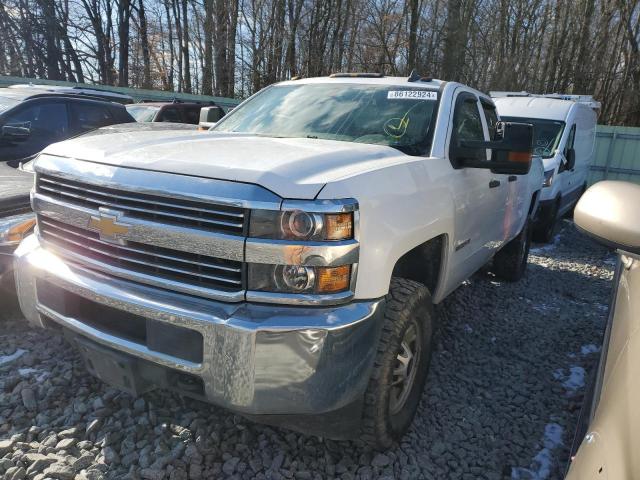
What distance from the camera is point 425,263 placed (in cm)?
313

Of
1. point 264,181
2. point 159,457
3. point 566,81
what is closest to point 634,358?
point 264,181

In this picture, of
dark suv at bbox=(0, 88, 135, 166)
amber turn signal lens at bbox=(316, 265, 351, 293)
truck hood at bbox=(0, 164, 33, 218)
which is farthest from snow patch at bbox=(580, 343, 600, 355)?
dark suv at bbox=(0, 88, 135, 166)

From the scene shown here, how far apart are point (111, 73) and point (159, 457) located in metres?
30.0

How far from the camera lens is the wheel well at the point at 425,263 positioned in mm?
3002

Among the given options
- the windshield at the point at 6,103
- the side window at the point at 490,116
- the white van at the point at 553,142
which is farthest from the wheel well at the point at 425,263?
the windshield at the point at 6,103

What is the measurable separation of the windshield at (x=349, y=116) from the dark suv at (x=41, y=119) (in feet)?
11.3

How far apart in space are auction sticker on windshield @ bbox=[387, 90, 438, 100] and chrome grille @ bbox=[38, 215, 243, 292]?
199cm

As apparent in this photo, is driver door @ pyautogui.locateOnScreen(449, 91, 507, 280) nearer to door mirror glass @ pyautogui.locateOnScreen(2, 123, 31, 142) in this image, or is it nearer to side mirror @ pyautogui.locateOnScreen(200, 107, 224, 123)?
side mirror @ pyautogui.locateOnScreen(200, 107, 224, 123)

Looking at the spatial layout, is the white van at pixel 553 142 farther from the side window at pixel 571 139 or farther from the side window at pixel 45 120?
the side window at pixel 45 120

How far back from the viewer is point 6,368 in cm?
317

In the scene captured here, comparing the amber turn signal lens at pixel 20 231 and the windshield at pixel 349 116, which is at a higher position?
the windshield at pixel 349 116

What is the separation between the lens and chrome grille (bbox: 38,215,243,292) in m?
2.07

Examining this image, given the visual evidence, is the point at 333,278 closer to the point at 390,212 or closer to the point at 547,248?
the point at 390,212

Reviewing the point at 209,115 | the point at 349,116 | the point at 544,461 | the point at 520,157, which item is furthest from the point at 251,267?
the point at 209,115
